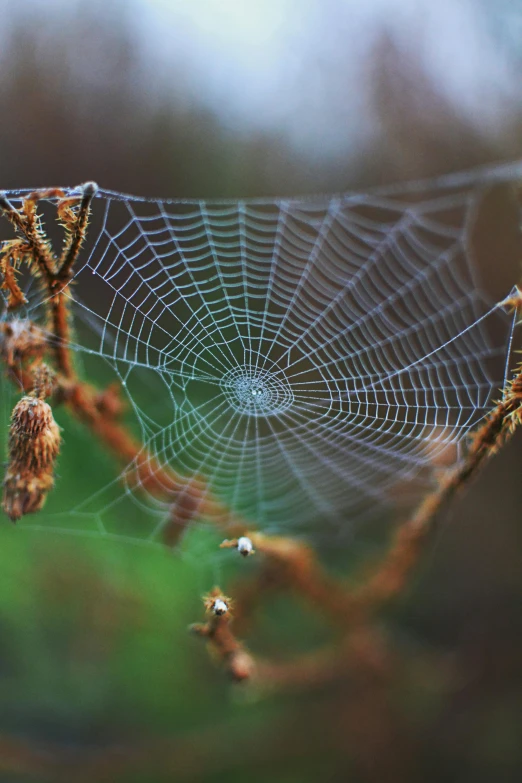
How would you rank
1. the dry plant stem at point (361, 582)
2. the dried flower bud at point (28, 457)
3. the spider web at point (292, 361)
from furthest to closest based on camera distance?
1. the spider web at point (292, 361)
2. the dry plant stem at point (361, 582)
3. the dried flower bud at point (28, 457)

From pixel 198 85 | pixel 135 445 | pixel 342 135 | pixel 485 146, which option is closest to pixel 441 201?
pixel 485 146

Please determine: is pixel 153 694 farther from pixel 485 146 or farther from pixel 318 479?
pixel 485 146

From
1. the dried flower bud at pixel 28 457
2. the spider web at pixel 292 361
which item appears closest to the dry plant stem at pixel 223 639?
the dried flower bud at pixel 28 457

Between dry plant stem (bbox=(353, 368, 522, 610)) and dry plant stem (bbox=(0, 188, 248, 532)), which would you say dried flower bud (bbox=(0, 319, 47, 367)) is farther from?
dry plant stem (bbox=(353, 368, 522, 610))

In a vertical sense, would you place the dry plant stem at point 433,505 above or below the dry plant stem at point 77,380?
below

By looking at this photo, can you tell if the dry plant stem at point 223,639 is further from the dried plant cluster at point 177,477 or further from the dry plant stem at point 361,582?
the dry plant stem at point 361,582

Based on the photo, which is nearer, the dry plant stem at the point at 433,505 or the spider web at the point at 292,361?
the dry plant stem at the point at 433,505
